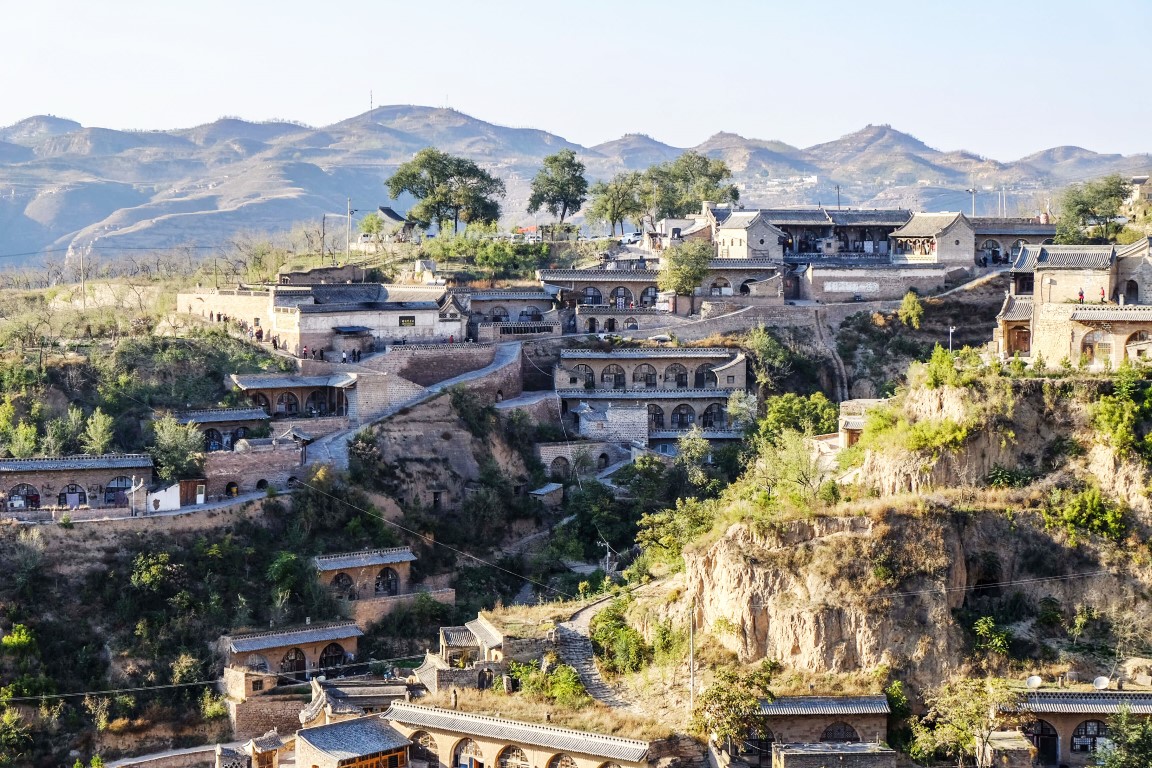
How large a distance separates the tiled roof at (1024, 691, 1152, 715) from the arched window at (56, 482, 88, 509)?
2108 centimetres

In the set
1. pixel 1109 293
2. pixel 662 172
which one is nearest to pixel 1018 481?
pixel 1109 293

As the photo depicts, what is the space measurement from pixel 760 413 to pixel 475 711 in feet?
57.9

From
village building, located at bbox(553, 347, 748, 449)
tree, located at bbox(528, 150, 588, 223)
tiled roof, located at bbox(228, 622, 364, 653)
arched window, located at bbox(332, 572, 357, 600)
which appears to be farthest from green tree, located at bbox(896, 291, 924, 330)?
tiled roof, located at bbox(228, 622, 364, 653)

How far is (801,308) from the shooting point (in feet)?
153

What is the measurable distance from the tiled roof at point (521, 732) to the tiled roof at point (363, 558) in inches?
262

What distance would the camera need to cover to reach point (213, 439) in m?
→ 37.9

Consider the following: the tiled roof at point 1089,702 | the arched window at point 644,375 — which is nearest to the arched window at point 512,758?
the tiled roof at point 1089,702

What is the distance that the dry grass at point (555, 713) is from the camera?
83.9 feet

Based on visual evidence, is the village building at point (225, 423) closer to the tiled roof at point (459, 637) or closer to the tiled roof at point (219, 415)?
the tiled roof at point (219, 415)

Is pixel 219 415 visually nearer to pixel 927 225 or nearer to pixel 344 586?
pixel 344 586

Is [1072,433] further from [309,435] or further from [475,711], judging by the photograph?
[309,435]

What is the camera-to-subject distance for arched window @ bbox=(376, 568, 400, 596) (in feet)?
114

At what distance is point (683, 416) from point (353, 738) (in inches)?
750

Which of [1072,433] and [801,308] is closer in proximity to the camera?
[1072,433]
